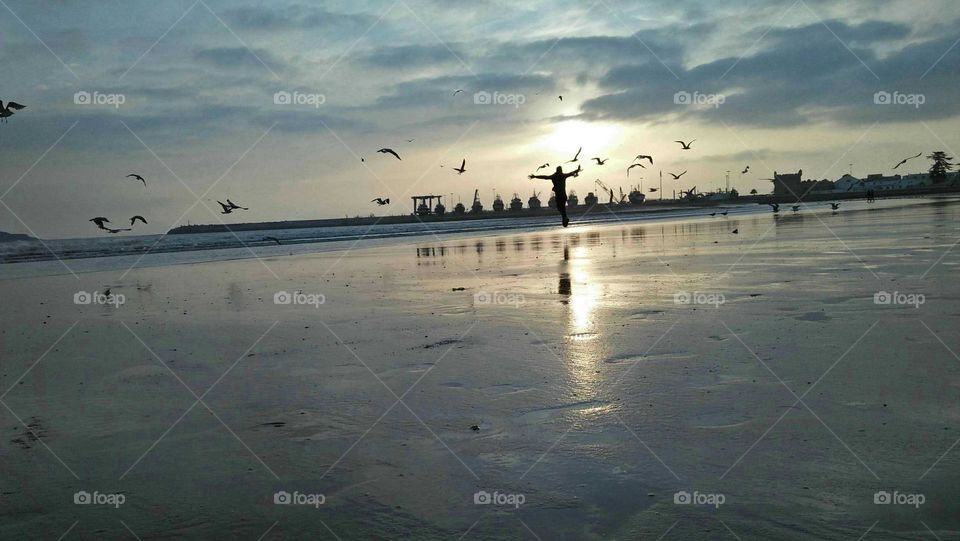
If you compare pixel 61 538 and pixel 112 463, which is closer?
pixel 61 538

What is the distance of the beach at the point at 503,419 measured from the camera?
171 inches

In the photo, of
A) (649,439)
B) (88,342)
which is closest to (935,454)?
(649,439)

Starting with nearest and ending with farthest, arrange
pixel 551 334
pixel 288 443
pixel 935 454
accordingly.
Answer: pixel 935 454 → pixel 288 443 → pixel 551 334

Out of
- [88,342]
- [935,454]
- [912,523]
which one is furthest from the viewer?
[88,342]

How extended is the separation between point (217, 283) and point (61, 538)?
53.6 ft

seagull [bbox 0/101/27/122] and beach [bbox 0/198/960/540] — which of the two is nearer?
beach [bbox 0/198/960/540]

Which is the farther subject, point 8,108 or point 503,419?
point 8,108

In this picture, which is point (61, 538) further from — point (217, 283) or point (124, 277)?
point (124, 277)

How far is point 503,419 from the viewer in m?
6.11

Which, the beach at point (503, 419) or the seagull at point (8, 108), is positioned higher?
the seagull at point (8, 108)

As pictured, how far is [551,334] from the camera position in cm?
980

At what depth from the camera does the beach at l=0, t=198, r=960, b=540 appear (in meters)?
4.34

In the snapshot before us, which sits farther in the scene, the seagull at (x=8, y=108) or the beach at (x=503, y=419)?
the seagull at (x=8, y=108)

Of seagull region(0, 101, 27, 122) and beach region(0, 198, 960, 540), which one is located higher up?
seagull region(0, 101, 27, 122)
